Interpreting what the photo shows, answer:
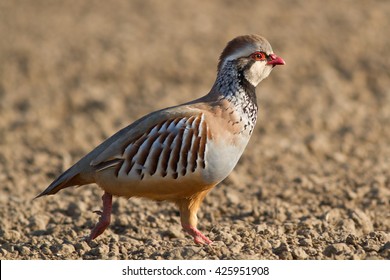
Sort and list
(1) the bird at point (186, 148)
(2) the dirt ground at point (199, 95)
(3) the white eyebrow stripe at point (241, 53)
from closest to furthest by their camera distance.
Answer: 1. (1) the bird at point (186, 148)
2. (3) the white eyebrow stripe at point (241, 53)
3. (2) the dirt ground at point (199, 95)

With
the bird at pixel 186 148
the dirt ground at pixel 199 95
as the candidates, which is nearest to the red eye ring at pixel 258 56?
the bird at pixel 186 148

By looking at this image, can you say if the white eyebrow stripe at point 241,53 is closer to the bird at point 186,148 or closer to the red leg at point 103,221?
the bird at point 186,148

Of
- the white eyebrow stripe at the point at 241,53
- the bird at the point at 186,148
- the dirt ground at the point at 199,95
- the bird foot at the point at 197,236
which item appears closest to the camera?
the bird at the point at 186,148

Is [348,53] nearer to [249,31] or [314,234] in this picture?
[249,31]

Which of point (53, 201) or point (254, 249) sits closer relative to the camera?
point (254, 249)

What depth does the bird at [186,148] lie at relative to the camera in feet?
20.2

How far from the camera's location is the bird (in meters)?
6.14

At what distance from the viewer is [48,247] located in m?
6.30

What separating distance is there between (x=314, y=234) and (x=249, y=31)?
9.94 metres

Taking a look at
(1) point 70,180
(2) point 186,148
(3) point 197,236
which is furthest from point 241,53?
(1) point 70,180

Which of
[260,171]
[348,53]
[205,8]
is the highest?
[205,8]

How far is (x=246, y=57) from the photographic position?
6.52 m

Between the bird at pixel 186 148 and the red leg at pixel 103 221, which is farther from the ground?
the bird at pixel 186 148
